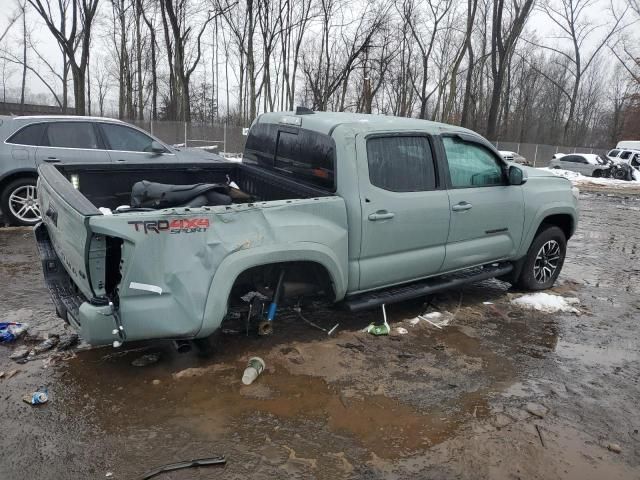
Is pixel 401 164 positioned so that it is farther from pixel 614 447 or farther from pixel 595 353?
pixel 614 447

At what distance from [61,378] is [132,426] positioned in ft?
2.77

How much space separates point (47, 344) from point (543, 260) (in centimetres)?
518

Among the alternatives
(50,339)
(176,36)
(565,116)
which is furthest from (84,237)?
(565,116)

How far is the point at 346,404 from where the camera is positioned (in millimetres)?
3480

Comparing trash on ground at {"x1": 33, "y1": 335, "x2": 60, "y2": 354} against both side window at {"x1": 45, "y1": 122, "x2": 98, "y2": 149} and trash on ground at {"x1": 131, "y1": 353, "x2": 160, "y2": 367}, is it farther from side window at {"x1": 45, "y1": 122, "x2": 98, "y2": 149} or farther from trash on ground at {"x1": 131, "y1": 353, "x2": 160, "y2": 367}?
side window at {"x1": 45, "y1": 122, "x2": 98, "y2": 149}

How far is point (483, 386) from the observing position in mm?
3830

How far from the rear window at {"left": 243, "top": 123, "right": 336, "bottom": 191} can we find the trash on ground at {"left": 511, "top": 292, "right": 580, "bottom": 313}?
2.87m

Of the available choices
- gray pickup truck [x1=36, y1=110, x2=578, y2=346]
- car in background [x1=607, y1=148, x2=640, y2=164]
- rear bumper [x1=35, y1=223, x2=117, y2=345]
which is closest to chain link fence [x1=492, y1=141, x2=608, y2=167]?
car in background [x1=607, y1=148, x2=640, y2=164]

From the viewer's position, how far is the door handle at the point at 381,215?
4121 mm

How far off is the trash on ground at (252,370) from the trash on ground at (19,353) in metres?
1.71

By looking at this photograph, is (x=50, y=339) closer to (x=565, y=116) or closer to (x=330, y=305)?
(x=330, y=305)

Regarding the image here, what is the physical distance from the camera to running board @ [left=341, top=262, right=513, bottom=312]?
429 cm

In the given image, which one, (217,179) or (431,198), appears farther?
(217,179)

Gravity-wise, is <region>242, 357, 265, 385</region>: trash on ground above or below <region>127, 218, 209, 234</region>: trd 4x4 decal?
below
